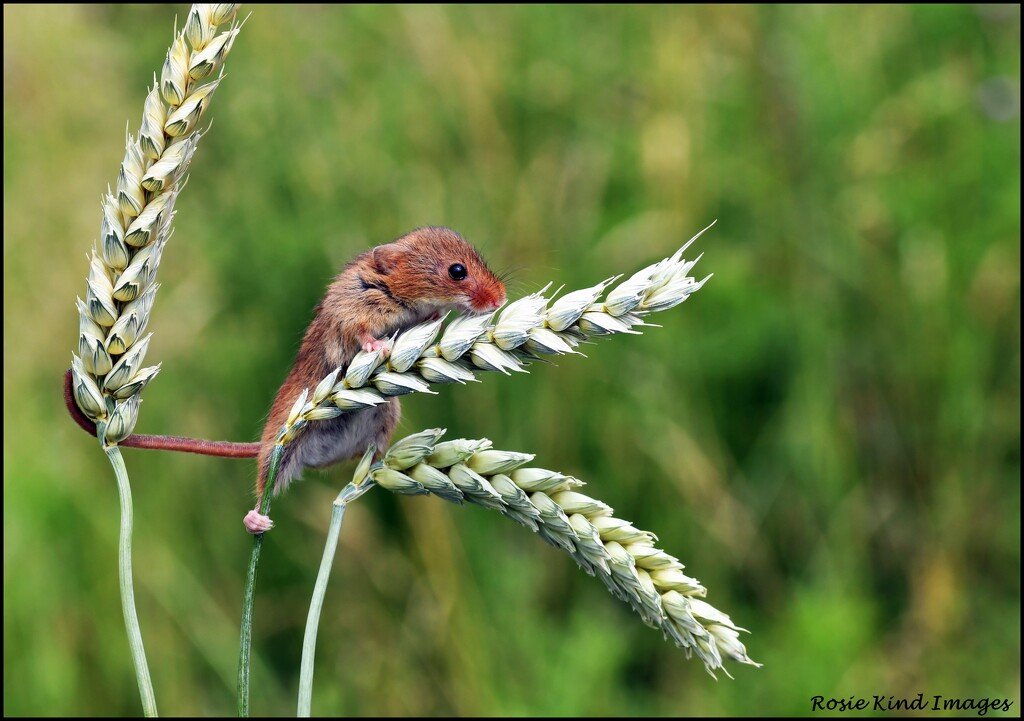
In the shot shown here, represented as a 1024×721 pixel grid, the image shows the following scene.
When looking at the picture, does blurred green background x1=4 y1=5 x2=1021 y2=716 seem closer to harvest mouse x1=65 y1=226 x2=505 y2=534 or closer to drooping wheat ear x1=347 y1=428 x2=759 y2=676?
harvest mouse x1=65 y1=226 x2=505 y2=534

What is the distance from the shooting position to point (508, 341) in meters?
1.67

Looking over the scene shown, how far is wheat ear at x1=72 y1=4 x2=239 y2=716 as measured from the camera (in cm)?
152

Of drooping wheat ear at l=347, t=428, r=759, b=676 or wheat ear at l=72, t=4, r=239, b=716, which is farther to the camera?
drooping wheat ear at l=347, t=428, r=759, b=676

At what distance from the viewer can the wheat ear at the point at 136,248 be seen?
1.52m

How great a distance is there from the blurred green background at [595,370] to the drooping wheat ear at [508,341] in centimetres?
235

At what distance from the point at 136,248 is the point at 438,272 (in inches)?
46.4

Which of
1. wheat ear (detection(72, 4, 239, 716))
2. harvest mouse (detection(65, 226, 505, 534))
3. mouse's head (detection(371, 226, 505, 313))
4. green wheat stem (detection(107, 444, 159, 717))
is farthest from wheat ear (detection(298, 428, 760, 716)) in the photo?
mouse's head (detection(371, 226, 505, 313))

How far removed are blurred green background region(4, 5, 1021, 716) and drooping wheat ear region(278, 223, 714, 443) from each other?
7.71ft

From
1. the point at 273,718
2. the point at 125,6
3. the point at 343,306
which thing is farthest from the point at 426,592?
the point at 125,6

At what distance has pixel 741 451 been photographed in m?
5.08

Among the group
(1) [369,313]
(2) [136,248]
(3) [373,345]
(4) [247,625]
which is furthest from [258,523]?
(1) [369,313]

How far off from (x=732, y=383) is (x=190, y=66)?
Result: 13.2 ft

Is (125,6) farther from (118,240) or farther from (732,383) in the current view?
(118,240)

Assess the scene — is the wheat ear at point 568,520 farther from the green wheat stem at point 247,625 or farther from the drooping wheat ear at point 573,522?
the green wheat stem at point 247,625
